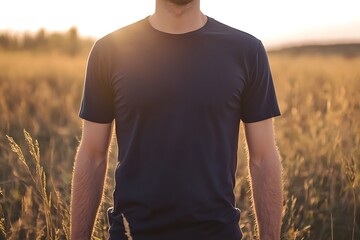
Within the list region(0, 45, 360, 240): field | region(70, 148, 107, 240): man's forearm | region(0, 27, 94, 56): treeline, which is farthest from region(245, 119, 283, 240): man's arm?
region(0, 27, 94, 56): treeline

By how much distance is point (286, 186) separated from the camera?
136 inches

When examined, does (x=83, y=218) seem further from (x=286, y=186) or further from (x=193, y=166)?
(x=286, y=186)

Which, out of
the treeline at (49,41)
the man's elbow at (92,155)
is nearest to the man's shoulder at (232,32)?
the man's elbow at (92,155)

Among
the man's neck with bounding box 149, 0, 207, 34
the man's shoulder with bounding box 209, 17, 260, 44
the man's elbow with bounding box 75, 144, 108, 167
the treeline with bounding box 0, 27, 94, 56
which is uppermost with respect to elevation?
the man's neck with bounding box 149, 0, 207, 34

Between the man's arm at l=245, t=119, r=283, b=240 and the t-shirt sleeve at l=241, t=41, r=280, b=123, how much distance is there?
2.0 inches

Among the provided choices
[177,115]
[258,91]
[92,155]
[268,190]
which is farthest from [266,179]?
[92,155]

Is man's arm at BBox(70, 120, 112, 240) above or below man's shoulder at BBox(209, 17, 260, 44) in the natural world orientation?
below

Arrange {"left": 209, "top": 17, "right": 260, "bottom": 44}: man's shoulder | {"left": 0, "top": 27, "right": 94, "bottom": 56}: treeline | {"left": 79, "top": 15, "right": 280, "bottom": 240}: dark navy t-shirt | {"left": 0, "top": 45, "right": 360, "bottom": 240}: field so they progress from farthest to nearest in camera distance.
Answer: {"left": 0, "top": 27, "right": 94, "bottom": 56}: treeline → {"left": 0, "top": 45, "right": 360, "bottom": 240}: field → {"left": 209, "top": 17, "right": 260, "bottom": 44}: man's shoulder → {"left": 79, "top": 15, "right": 280, "bottom": 240}: dark navy t-shirt

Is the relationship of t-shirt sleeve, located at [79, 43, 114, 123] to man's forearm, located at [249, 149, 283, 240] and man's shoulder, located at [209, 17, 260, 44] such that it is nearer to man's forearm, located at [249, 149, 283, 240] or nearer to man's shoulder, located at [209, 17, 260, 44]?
man's shoulder, located at [209, 17, 260, 44]

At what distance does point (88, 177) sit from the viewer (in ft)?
5.88

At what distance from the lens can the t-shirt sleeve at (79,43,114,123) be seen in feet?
5.50

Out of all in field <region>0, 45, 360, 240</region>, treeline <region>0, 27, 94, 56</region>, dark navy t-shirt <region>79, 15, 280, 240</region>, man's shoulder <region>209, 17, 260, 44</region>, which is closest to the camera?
dark navy t-shirt <region>79, 15, 280, 240</region>

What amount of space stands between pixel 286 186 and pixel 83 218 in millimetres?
1934

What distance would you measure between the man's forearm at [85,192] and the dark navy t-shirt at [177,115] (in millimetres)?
148
